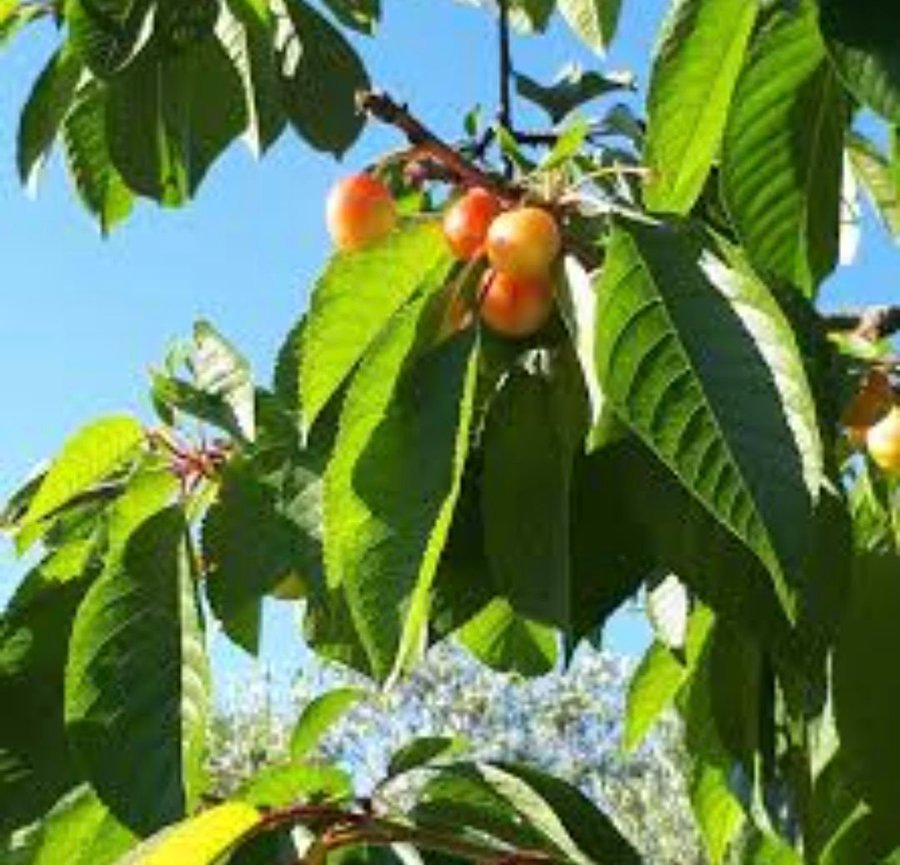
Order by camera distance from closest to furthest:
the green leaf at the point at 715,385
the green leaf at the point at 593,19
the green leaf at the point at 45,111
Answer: the green leaf at the point at 715,385 → the green leaf at the point at 593,19 → the green leaf at the point at 45,111

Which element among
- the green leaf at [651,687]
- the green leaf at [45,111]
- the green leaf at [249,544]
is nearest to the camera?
the green leaf at [249,544]

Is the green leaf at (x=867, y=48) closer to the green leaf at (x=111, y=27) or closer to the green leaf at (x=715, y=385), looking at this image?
the green leaf at (x=715, y=385)

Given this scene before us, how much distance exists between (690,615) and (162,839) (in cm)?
44

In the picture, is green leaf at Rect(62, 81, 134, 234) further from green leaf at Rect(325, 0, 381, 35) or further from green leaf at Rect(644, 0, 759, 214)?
green leaf at Rect(644, 0, 759, 214)

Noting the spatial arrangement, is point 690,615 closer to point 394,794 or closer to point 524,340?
point 394,794

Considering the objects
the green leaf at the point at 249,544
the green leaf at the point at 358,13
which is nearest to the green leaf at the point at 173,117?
the green leaf at the point at 358,13

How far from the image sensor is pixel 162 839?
1074 mm

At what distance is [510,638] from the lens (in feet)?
4.33

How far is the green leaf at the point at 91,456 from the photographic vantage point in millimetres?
1390

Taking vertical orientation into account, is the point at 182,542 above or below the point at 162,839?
above

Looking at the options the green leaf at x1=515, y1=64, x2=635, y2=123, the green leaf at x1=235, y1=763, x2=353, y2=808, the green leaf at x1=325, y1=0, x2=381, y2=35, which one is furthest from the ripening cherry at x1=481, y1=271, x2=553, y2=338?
the green leaf at x1=515, y1=64, x2=635, y2=123

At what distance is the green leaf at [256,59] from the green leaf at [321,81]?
0.03m

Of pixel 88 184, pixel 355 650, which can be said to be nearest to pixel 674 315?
pixel 355 650

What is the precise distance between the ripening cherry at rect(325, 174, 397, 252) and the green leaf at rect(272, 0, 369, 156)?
0.41 m
